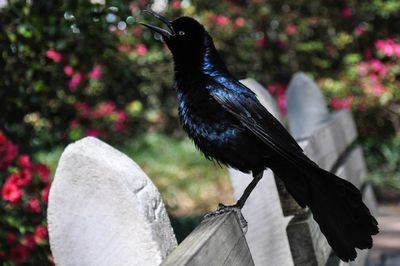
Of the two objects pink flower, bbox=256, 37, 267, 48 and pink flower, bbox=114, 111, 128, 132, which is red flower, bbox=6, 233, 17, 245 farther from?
pink flower, bbox=256, 37, 267, 48

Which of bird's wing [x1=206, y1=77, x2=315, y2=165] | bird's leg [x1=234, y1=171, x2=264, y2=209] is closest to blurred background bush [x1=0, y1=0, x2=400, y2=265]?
bird's wing [x1=206, y1=77, x2=315, y2=165]

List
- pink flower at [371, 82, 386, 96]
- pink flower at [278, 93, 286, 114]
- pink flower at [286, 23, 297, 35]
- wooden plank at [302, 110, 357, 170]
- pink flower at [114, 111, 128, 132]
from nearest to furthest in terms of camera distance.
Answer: wooden plank at [302, 110, 357, 170] → pink flower at [114, 111, 128, 132] → pink flower at [371, 82, 386, 96] → pink flower at [278, 93, 286, 114] → pink flower at [286, 23, 297, 35]

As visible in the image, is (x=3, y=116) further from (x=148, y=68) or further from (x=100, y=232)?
(x=148, y=68)

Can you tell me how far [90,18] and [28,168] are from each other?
68 cm

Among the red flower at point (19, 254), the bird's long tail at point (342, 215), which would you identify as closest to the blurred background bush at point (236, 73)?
the red flower at point (19, 254)

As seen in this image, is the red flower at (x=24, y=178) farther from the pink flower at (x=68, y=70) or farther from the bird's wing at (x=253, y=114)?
the bird's wing at (x=253, y=114)

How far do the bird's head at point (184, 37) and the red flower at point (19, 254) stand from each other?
1.02m

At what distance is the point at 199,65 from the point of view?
7.06ft

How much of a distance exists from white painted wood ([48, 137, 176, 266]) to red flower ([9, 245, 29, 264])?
1522mm

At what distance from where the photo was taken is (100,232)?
117cm

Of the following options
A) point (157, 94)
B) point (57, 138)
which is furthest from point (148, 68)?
point (57, 138)

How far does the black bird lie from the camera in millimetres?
1673

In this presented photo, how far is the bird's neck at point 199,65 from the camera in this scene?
84.4 inches

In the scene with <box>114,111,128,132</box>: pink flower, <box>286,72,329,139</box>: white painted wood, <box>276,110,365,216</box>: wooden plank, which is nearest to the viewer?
<box>276,110,365,216</box>: wooden plank
